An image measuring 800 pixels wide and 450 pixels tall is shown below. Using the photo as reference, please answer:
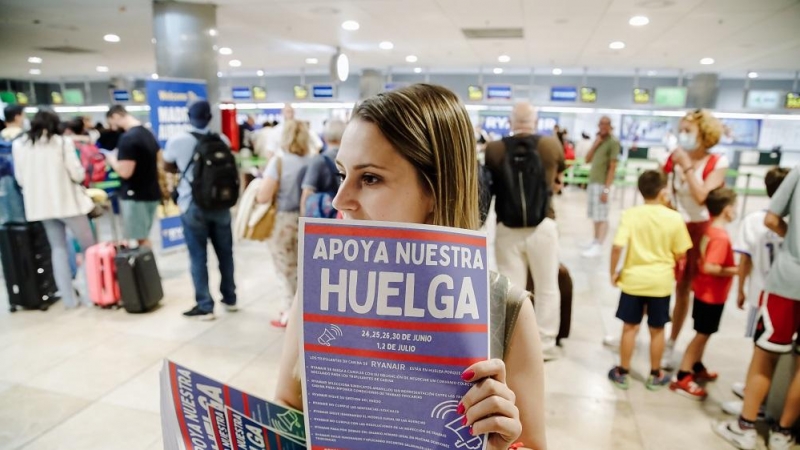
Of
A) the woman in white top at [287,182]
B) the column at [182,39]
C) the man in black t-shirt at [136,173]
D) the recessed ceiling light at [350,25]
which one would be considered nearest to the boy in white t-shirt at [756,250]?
the woman in white top at [287,182]

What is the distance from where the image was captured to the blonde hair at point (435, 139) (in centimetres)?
78

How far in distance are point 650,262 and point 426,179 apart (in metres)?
2.56

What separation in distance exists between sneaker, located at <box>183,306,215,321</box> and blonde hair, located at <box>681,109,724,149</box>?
402cm

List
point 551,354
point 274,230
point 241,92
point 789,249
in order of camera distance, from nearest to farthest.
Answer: point 789,249 → point 551,354 → point 274,230 → point 241,92

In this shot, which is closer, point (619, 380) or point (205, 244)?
point (619, 380)

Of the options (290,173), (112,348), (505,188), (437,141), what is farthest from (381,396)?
(112,348)

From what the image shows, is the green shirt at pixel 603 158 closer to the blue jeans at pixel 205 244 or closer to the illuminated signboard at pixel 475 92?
the blue jeans at pixel 205 244

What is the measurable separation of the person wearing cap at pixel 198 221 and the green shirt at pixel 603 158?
4.60 meters

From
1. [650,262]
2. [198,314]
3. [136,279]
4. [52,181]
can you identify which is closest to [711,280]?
[650,262]

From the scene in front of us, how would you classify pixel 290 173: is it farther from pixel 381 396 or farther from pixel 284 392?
pixel 381 396

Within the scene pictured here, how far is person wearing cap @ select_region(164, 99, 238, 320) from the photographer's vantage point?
12.1 feet

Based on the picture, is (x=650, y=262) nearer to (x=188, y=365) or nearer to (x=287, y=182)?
(x=287, y=182)

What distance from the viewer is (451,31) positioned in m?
8.52

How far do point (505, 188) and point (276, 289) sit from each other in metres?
2.85
